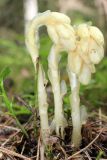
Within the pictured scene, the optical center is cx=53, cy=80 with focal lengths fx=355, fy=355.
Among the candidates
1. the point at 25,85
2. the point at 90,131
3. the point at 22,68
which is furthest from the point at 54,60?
the point at 22,68

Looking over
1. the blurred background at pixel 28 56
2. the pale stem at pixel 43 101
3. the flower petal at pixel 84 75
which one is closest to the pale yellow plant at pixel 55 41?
the pale stem at pixel 43 101

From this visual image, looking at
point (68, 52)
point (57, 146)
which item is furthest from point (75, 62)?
point (57, 146)

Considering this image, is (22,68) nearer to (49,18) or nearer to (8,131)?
(8,131)

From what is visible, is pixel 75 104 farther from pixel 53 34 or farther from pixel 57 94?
pixel 53 34

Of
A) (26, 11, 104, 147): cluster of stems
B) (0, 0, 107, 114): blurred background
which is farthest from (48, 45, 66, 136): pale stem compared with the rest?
(0, 0, 107, 114): blurred background

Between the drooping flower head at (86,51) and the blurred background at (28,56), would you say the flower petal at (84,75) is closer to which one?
the drooping flower head at (86,51)

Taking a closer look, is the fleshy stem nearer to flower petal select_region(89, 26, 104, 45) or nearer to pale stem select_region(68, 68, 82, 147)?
pale stem select_region(68, 68, 82, 147)
